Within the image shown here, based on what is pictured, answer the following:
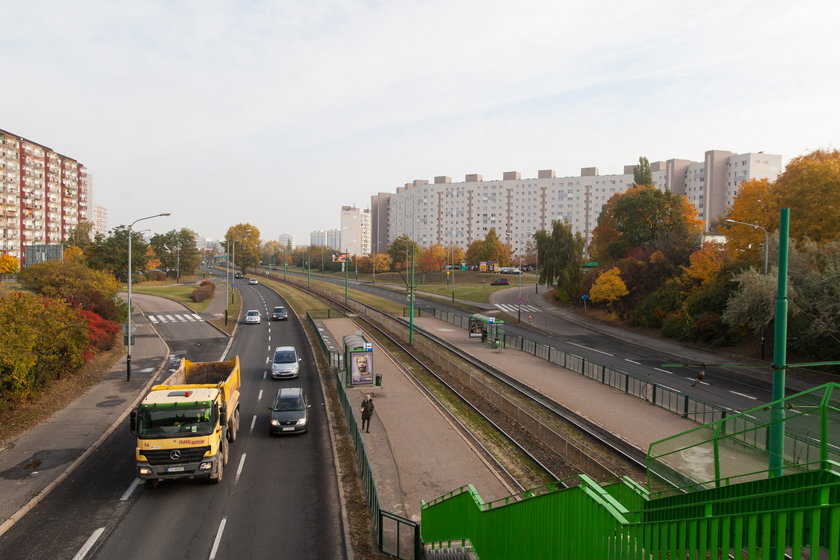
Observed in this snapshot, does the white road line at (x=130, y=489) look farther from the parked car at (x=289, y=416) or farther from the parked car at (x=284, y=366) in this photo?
the parked car at (x=284, y=366)

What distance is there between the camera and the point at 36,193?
11000 centimetres

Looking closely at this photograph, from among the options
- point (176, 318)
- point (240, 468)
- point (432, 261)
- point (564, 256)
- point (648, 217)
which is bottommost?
point (240, 468)

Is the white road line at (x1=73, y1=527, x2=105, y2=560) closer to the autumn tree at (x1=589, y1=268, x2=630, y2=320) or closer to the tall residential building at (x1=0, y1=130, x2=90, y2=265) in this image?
the autumn tree at (x1=589, y1=268, x2=630, y2=320)

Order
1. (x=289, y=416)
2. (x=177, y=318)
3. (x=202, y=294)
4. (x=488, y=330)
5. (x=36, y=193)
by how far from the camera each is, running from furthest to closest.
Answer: (x=36, y=193)
(x=202, y=294)
(x=177, y=318)
(x=488, y=330)
(x=289, y=416)

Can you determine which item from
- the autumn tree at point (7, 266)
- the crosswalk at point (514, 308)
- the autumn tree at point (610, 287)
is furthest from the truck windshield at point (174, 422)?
the autumn tree at point (7, 266)

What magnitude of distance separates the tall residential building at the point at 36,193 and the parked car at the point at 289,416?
97.7 meters

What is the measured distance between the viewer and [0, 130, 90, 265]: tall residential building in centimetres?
10081

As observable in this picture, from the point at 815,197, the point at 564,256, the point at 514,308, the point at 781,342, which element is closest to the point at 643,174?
the point at 564,256

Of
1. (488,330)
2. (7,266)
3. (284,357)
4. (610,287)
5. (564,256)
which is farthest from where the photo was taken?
(7,266)

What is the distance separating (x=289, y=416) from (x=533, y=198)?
151161mm

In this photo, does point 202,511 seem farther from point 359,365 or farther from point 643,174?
point 643,174

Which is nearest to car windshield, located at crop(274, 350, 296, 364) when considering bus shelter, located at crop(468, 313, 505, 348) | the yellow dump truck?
the yellow dump truck

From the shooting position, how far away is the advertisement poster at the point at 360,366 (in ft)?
93.8

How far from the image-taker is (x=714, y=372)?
34.8 metres
